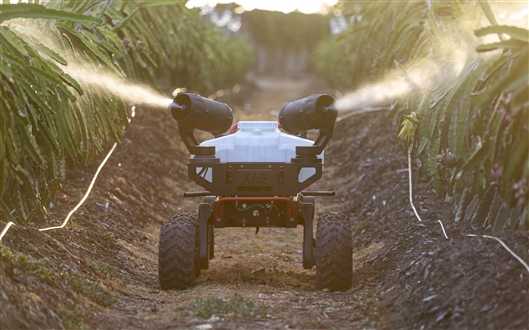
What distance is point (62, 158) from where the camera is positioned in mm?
7379

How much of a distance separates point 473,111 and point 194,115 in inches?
93.5

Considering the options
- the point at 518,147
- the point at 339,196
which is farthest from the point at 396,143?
the point at 518,147

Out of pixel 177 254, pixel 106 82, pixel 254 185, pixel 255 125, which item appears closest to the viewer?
pixel 177 254

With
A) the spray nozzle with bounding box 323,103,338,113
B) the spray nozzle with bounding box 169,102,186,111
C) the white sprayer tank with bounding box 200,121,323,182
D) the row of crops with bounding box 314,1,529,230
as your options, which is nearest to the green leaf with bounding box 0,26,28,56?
the spray nozzle with bounding box 169,102,186,111

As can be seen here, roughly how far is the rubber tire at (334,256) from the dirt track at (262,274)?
10 cm

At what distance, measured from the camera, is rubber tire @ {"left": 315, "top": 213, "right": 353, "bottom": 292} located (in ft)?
20.3

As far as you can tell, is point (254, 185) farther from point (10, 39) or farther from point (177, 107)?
point (10, 39)

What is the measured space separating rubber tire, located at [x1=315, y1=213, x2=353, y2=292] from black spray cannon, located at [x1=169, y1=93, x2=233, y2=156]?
3.54 feet

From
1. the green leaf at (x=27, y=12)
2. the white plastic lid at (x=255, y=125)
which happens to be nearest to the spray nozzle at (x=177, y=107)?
the white plastic lid at (x=255, y=125)

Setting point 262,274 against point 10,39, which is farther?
point 262,274

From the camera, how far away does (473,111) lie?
22.4 feet

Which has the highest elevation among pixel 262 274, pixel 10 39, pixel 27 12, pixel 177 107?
pixel 27 12

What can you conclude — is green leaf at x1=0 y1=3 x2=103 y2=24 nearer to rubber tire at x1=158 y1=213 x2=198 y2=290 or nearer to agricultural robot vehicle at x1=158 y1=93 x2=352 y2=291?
agricultural robot vehicle at x1=158 y1=93 x2=352 y2=291

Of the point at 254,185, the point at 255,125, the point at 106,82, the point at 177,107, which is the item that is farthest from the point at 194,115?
the point at 106,82
